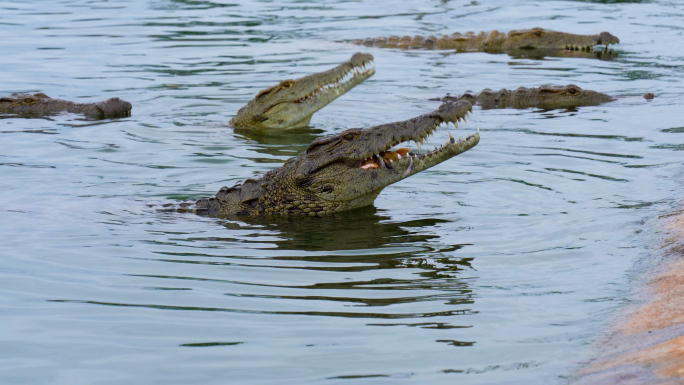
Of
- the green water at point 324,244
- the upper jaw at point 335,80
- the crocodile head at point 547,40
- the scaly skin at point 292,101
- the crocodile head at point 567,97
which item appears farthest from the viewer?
the crocodile head at point 547,40

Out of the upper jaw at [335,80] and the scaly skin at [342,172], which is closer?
the scaly skin at [342,172]

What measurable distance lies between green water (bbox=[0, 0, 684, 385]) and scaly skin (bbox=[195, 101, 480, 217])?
0.25 metres

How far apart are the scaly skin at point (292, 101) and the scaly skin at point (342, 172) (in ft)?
13.8

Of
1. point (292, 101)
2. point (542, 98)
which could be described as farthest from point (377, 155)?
point (542, 98)

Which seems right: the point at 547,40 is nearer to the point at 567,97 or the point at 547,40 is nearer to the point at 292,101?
the point at 567,97

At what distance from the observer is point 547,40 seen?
18.6 metres

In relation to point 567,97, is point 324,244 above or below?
below

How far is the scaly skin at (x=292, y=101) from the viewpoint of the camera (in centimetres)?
1166

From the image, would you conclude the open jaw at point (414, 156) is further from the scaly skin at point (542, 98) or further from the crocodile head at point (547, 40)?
the crocodile head at point (547, 40)

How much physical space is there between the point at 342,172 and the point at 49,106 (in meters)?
6.99

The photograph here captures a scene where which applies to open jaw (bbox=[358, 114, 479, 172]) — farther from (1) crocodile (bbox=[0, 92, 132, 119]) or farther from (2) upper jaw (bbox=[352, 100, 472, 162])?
(1) crocodile (bbox=[0, 92, 132, 119])

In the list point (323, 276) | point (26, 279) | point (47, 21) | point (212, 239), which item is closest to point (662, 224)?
point (323, 276)

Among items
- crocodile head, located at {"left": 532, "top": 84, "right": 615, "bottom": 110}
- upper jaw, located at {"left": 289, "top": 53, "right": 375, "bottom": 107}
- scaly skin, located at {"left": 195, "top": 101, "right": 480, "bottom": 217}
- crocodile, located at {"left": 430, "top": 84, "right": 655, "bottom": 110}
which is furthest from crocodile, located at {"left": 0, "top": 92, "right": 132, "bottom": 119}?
crocodile head, located at {"left": 532, "top": 84, "right": 615, "bottom": 110}

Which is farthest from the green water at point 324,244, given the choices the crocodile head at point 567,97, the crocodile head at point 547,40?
the crocodile head at point 547,40
